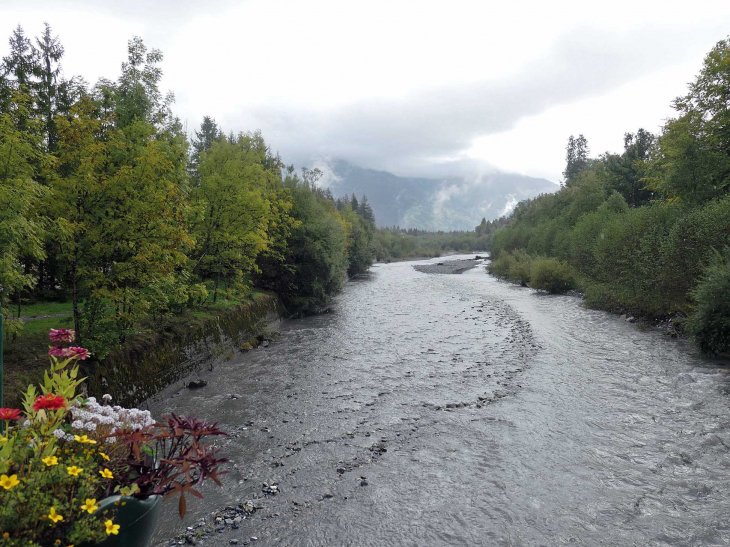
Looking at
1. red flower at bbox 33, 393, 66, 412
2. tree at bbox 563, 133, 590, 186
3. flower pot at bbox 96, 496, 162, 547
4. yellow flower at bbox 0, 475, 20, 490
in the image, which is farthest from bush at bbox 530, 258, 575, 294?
tree at bbox 563, 133, 590, 186

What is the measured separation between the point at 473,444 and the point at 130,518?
7.97 meters

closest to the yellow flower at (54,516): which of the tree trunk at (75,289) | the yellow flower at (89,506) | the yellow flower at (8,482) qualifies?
the yellow flower at (89,506)

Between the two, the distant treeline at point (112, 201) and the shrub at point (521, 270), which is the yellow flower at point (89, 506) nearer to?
the distant treeline at point (112, 201)

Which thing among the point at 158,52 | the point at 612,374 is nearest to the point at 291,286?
the point at 158,52

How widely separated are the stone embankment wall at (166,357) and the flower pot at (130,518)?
796 cm

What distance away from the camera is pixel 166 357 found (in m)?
14.5

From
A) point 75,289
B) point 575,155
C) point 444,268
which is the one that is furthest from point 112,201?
point 575,155

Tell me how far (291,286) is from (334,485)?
22.8 metres

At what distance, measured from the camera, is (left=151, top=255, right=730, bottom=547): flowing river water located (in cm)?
705

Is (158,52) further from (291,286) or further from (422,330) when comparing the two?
(422,330)

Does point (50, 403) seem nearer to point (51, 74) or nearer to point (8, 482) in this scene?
point (8, 482)

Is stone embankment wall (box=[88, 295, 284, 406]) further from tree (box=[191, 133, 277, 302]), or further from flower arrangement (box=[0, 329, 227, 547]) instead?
flower arrangement (box=[0, 329, 227, 547])

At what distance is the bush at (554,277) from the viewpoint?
132ft

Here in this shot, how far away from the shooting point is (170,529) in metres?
6.96
